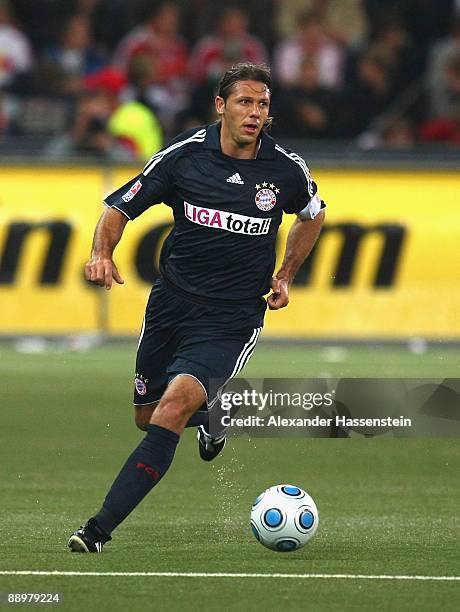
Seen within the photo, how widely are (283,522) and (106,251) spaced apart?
4.73 feet

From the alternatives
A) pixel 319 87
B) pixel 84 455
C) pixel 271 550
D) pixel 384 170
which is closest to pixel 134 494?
pixel 271 550

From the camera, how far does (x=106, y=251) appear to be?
7512 mm

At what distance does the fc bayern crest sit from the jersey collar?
177mm

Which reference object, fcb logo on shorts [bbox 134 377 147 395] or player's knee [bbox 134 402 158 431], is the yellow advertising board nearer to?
player's knee [bbox 134 402 158 431]

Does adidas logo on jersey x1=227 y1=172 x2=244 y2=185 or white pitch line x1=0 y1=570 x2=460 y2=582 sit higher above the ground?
adidas logo on jersey x1=227 y1=172 x2=244 y2=185

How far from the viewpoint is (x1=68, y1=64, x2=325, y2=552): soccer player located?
770 cm

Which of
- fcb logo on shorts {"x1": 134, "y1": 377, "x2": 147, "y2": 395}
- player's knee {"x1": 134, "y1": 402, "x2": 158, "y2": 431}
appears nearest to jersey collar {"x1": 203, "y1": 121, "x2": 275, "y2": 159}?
fcb logo on shorts {"x1": 134, "y1": 377, "x2": 147, "y2": 395}

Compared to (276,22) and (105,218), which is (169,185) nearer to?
(105,218)

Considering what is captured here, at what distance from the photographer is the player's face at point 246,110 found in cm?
768

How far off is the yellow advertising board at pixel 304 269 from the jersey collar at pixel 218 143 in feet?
25.6

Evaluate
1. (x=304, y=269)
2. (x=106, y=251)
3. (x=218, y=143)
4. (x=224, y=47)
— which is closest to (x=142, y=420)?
(x=106, y=251)

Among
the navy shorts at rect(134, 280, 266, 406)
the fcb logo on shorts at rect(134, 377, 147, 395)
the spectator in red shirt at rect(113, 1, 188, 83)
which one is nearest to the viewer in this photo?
the navy shorts at rect(134, 280, 266, 406)

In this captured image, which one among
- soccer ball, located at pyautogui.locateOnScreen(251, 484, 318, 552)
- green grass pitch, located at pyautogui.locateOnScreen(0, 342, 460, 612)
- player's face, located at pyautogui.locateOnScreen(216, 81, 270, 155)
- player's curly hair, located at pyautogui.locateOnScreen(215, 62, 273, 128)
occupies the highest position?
player's curly hair, located at pyautogui.locateOnScreen(215, 62, 273, 128)

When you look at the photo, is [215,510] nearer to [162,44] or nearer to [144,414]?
[144,414]
